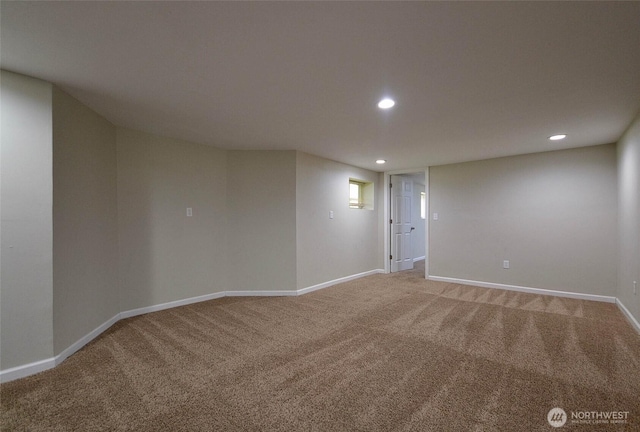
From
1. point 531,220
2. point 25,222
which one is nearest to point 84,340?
point 25,222

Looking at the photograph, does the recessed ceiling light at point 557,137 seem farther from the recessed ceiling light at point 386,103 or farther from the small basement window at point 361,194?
the small basement window at point 361,194

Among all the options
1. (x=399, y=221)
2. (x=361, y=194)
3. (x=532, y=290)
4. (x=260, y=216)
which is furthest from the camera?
(x=399, y=221)

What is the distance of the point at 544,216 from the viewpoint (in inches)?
171

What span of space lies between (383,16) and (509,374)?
2.56 m

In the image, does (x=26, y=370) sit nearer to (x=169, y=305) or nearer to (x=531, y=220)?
(x=169, y=305)

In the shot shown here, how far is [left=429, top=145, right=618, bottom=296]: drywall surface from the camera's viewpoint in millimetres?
3930

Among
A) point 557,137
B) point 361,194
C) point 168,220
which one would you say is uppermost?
point 557,137

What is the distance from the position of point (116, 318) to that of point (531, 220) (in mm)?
6012

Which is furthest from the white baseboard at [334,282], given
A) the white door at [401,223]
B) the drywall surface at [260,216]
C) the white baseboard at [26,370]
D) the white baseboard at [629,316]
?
the white baseboard at [629,316]

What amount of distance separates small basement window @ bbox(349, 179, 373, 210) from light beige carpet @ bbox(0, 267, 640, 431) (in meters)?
3.08

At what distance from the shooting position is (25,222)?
2.13 meters

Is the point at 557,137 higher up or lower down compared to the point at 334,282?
higher up

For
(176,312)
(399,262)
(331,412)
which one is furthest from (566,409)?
(399,262)

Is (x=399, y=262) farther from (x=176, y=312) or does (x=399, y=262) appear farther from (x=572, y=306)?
(x=176, y=312)
